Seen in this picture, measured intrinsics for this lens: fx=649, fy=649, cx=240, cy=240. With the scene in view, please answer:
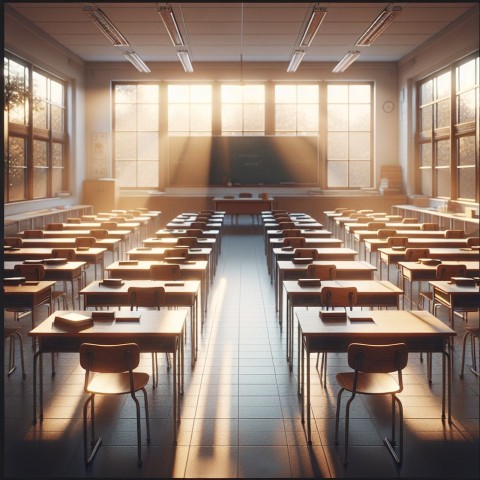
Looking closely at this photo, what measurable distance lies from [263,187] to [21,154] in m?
6.87

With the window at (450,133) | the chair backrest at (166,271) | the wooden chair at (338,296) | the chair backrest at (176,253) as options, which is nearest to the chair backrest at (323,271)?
the wooden chair at (338,296)

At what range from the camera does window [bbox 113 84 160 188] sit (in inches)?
703

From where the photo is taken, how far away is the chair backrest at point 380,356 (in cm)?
350

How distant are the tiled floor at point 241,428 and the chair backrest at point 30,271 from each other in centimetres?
72

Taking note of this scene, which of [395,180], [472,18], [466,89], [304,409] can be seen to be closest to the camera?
[304,409]

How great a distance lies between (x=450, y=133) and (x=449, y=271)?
8.49 m

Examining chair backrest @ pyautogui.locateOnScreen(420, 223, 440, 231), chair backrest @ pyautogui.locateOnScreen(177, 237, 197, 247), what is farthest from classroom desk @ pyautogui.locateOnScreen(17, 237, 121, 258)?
chair backrest @ pyautogui.locateOnScreen(420, 223, 440, 231)

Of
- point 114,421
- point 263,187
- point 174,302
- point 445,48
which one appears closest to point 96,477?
point 114,421

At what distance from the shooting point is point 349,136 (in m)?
18.0

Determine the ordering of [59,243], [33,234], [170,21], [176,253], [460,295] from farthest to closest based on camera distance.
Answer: [170,21] → [33,234] → [59,243] → [176,253] → [460,295]

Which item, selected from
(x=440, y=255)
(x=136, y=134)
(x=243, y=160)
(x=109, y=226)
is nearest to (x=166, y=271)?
(x=440, y=255)

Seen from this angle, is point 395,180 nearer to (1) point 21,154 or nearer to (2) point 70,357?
(1) point 21,154

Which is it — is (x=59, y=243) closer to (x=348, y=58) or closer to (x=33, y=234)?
(x=33, y=234)

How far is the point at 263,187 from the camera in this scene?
17.8m
